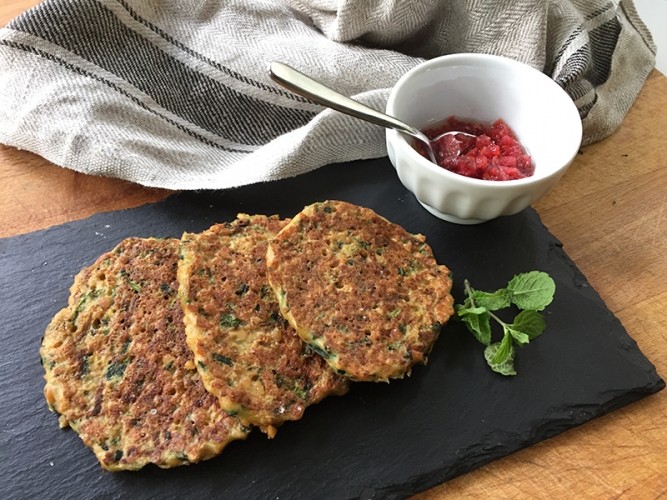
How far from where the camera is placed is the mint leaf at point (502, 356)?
1.97 meters

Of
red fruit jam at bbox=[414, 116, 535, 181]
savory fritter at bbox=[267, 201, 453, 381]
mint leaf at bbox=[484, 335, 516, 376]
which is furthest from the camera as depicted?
red fruit jam at bbox=[414, 116, 535, 181]

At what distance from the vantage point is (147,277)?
2.02m

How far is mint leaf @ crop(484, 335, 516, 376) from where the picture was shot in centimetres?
197

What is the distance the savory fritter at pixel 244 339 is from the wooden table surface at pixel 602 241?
0.49 metres

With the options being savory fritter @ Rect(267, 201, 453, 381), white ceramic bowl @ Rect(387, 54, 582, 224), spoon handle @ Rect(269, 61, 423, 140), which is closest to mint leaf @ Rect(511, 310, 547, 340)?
savory fritter @ Rect(267, 201, 453, 381)

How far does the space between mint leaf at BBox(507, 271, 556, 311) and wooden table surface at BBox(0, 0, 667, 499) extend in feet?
1.30

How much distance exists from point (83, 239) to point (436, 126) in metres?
1.42

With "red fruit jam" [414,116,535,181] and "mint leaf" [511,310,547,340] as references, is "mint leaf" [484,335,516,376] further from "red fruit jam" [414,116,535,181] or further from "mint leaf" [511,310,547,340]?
"red fruit jam" [414,116,535,181]

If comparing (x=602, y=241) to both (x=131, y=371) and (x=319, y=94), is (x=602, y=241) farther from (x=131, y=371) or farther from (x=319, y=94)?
(x=131, y=371)

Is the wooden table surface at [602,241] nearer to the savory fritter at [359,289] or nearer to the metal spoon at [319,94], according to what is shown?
the savory fritter at [359,289]

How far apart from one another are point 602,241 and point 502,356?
0.82m

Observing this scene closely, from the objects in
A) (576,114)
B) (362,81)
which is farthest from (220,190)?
(576,114)

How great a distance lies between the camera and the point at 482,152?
7.43ft

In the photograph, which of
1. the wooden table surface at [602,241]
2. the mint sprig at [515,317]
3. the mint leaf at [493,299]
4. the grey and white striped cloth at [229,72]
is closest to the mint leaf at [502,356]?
the mint sprig at [515,317]
